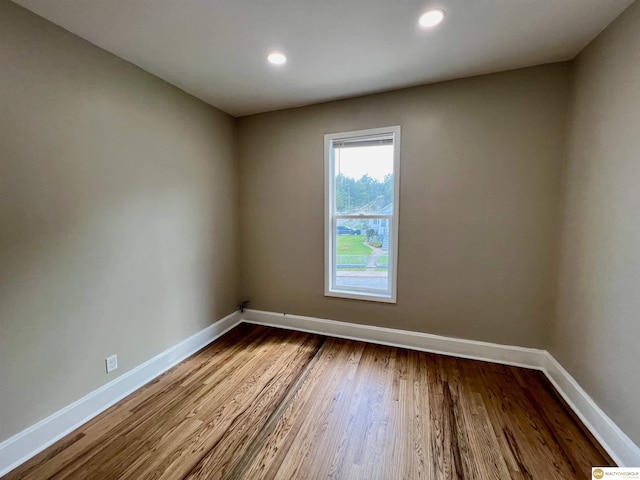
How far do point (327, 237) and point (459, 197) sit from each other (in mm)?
1382

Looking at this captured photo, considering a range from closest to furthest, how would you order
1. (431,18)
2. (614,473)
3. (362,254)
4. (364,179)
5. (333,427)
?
(614,473)
(431,18)
(333,427)
(364,179)
(362,254)

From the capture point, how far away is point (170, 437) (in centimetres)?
168

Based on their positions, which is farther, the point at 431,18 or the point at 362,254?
the point at 362,254

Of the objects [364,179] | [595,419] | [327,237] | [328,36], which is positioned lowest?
[595,419]

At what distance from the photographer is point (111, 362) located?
78.7 inches

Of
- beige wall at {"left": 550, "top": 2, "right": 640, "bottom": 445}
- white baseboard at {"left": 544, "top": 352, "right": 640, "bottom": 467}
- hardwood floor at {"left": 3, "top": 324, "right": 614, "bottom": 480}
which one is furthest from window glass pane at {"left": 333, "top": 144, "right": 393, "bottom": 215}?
white baseboard at {"left": 544, "top": 352, "right": 640, "bottom": 467}

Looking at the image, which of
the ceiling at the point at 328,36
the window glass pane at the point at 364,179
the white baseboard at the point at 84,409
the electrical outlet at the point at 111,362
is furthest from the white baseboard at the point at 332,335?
the ceiling at the point at 328,36

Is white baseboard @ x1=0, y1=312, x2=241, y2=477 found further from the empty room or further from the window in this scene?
the window

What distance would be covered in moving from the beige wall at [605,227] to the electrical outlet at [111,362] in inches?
129

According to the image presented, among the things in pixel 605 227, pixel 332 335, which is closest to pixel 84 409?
pixel 332 335

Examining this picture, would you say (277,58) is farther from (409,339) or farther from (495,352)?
(495,352)

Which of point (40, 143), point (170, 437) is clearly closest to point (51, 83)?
point (40, 143)

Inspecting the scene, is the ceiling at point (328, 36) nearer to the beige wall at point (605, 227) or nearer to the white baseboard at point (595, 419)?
the beige wall at point (605, 227)

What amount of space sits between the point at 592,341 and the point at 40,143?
146 inches
